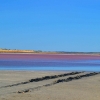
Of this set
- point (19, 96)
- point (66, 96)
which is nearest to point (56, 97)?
point (66, 96)

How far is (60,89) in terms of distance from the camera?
14227 millimetres

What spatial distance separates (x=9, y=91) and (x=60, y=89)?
267cm

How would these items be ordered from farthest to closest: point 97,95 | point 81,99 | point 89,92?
point 89,92 < point 97,95 < point 81,99

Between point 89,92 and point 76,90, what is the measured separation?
80 cm

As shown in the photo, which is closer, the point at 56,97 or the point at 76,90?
the point at 56,97

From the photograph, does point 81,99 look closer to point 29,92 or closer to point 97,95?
point 97,95

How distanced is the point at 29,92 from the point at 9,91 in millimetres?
965

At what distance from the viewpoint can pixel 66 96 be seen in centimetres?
1217

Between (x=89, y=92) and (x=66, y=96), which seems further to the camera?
(x=89, y=92)

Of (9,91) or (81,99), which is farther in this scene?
(9,91)

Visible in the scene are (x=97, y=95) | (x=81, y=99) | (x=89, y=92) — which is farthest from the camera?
(x=89, y=92)

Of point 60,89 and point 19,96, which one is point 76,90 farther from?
point 19,96

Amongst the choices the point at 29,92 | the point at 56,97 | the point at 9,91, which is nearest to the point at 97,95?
the point at 56,97

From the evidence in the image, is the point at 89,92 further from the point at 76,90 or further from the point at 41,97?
the point at 41,97
